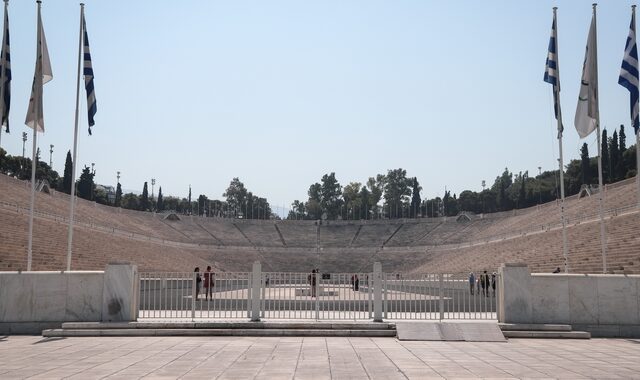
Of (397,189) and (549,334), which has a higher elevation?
(397,189)

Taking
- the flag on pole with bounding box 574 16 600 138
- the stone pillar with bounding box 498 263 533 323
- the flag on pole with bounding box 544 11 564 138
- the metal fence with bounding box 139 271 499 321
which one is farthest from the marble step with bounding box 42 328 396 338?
the flag on pole with bounding box 544 11 564 138

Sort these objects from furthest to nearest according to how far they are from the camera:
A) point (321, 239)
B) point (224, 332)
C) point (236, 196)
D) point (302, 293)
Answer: point (236, 196)
point (321, 239)
point (302, 293)
point (224, 332)

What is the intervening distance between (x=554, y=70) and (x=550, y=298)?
817 cm

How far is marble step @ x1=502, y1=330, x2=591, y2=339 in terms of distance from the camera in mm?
16391

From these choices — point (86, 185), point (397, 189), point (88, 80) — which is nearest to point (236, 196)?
point (397, 189)

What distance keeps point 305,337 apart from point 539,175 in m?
121

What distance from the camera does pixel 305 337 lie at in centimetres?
1623

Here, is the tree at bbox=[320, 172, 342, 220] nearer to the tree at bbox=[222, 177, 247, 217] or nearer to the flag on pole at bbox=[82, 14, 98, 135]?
the tree at bbox=[222, 177, 247, 217]

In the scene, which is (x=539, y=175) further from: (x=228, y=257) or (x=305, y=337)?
(x=305, y=337)

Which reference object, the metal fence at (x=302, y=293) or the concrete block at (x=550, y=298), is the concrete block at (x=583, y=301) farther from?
the metal fence at (x=302, y=293)

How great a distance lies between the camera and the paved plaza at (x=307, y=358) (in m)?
10.5

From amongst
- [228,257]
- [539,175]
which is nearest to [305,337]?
[228,257]

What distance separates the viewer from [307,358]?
12367 mm

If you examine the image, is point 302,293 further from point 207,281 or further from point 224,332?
point 224,332
